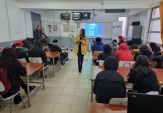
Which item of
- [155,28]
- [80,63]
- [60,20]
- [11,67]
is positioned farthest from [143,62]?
[60,20]

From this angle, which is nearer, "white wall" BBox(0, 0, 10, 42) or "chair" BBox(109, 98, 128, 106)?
"chair" BBox(109, 98, 128, 106)

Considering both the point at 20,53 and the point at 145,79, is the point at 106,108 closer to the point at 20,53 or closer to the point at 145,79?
the point at 145,79

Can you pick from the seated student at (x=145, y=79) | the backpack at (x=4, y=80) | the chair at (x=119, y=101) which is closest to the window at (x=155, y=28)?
the seated student at (x=145, y=79)

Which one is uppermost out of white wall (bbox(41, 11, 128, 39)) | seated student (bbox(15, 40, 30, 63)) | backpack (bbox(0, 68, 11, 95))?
white wall (bbox(41, 11, 128, 39))

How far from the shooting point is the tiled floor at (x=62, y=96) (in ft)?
8.57

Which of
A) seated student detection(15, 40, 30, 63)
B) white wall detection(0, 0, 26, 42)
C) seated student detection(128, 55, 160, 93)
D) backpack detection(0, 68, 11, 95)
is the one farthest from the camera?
white wall detection(0, 0, 26, 42)

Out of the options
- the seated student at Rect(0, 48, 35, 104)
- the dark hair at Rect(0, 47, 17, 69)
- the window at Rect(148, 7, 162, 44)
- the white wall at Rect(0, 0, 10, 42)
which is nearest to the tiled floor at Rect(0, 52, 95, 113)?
the seated student at Rect(0, 48, 35, 104)

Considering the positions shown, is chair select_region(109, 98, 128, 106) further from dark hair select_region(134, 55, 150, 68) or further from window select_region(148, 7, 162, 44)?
window select_region(148, 7, 162, 44)

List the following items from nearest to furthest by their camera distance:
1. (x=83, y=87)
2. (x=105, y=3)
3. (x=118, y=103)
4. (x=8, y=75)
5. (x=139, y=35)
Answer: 1. (x=118, y=103)
2. (x=8, y=75)
3. (x=83, y=87)
4. (x=105, y=3)
5. (x=139, y=35)

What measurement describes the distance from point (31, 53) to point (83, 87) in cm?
167

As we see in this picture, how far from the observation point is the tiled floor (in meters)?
2.61

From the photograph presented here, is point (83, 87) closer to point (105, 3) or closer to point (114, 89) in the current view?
point (114, 89)

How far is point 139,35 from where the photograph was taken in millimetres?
6809

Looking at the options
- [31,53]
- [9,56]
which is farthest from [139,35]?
[9,56]
